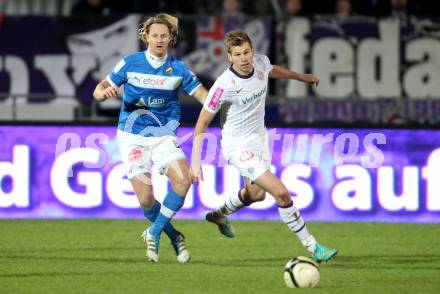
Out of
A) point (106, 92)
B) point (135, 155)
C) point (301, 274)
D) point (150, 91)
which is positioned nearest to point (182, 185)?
point (135, 155)

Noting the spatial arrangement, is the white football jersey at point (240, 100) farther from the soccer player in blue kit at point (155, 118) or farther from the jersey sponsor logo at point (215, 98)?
the soccer player in blue kit at point (155, 118)

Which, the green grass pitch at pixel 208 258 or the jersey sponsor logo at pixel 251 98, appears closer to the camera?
the green grass pitch at pixel 208 258

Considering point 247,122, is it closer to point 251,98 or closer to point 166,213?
point 251,98

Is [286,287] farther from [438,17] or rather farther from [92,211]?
[438,17]

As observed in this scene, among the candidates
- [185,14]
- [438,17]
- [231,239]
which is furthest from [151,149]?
[438,17]

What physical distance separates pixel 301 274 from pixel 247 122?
6.63 ft

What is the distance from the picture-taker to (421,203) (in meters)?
13.5

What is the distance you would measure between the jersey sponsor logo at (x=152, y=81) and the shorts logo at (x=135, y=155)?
1.86ft

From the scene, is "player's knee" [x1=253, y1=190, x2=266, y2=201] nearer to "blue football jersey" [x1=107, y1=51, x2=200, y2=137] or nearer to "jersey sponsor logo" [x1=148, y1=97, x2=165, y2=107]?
"blue football jersey" [x1=107, y1=51, x2=200, y2=137]

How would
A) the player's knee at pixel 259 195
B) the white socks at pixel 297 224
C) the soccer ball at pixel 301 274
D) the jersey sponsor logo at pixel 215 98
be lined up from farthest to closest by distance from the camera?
the player's knee at pixel 259 195
the jersey sponsor logo at pixel 215 98
the white socks at pixel 297 224
the soccer ball at pixel 301 274

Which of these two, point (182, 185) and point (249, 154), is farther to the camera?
point (182, 185)

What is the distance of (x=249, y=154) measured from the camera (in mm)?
9781

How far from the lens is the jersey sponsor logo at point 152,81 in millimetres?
10000

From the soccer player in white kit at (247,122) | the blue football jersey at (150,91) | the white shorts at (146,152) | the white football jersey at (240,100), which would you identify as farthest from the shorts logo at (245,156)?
the blue football jersey at (150,91)
